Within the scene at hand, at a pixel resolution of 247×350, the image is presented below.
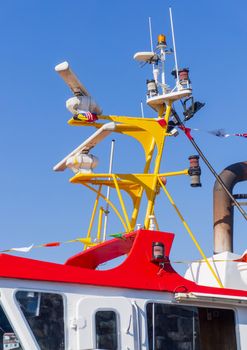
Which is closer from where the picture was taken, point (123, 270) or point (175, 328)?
point (123, 270)

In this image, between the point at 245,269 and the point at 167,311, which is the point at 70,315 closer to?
the point at 167,311

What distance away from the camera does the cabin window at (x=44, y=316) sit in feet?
34.1

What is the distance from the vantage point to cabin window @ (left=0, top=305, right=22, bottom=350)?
403 inches

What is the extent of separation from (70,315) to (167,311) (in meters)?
1.82

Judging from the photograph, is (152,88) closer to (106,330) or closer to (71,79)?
(71,79)

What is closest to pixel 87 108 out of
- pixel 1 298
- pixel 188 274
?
pixel 188 274

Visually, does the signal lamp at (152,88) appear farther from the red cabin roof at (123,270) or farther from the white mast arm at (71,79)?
the red cabin roof at (123,270)

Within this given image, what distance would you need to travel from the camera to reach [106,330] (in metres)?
10.9

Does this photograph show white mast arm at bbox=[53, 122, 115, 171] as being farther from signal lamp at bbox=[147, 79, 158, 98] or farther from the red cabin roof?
the red cabin roof

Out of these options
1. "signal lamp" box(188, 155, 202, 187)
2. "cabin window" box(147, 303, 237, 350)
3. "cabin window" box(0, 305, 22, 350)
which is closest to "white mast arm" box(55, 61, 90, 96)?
"signal lamp" box(188, 155, 202, 187)

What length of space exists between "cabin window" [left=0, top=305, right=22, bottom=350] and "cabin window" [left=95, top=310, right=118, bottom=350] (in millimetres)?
1286

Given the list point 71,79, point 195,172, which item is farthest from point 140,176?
point 71,79

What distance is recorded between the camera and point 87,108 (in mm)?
13914

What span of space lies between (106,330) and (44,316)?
104cm
